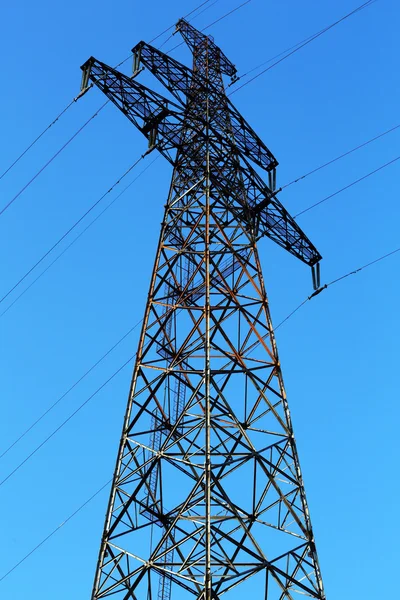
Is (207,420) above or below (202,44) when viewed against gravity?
below

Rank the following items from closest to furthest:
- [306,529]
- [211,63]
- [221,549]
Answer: [306,529]
[221,549]
[211,63]

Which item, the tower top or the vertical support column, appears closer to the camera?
the vertical support column

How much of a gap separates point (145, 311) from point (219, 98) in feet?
32.7

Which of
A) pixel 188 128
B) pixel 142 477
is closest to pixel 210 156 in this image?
pixel 188 128

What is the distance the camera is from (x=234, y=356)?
20141 mm

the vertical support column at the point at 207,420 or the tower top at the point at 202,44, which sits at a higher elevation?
the tower top at the point at 202,44

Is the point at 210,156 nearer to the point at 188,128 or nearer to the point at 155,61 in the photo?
the point at 188,128

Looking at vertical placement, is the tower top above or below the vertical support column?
above

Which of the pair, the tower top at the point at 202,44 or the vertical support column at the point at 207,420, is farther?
the tower top at the point at 202,44

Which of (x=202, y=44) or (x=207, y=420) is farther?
(x=202, y=44)

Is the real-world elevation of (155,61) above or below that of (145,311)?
above

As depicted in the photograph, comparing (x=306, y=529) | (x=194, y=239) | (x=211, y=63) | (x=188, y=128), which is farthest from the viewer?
(x=211, y=63)

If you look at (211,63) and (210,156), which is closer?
(210,156)

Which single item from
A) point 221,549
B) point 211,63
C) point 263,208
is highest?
point 211,63
